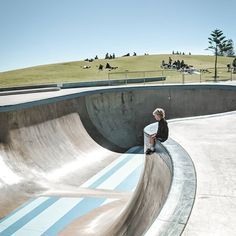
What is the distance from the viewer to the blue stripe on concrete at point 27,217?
30.7 feet

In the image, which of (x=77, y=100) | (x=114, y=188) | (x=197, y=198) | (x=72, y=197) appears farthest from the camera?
(x=77, y=100)

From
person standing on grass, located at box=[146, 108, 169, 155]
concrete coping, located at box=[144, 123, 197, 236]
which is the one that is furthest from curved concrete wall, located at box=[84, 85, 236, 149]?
concrete coping, located at box=[144, 123, 197, 236]

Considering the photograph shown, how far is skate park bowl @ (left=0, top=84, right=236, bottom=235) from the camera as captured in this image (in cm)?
543

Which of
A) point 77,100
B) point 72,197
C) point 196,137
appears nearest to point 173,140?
point 196,137

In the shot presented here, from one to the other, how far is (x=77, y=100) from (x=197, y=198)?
51.0ft

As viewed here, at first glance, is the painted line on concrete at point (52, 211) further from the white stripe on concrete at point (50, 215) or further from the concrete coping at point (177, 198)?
the concrete coping at point (177, 198)

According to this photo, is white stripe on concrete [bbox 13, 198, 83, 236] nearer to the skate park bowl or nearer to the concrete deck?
the skate park bowl

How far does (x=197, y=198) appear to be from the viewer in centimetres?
426

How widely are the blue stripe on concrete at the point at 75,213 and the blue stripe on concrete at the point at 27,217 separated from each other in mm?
961

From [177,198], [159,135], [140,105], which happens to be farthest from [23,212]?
[140,105]

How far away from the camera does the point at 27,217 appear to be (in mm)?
10211

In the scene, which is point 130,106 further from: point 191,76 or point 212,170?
point 212,170

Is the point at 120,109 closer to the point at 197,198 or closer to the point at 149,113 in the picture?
the point at 149,113

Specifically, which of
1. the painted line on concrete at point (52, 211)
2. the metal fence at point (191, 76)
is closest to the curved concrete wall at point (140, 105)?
the metal fence at point (191, 76)
